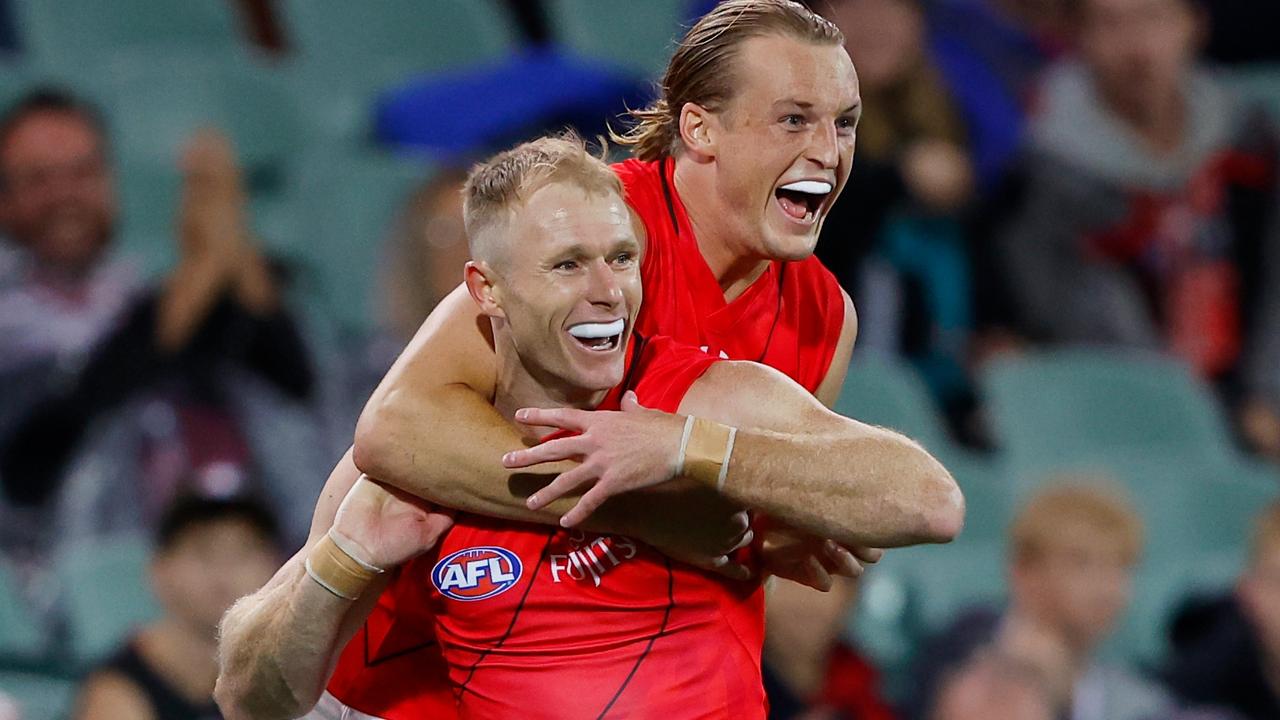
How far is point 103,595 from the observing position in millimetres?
5543

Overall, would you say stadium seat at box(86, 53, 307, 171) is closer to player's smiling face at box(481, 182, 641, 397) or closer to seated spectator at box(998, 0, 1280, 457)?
seated spectator at box(998, 0, 1280, 457)

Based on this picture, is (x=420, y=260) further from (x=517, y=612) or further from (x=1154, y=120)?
(x=517, y=612)

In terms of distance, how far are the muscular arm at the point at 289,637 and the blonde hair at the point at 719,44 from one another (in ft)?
2.83

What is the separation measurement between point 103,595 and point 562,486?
2.83 metres

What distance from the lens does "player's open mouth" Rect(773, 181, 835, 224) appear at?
135 inches

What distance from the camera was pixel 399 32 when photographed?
7.57m

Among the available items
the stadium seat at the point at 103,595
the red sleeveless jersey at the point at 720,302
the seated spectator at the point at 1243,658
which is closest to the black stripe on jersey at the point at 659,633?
the red sleeveless jersey at the point at 720,302

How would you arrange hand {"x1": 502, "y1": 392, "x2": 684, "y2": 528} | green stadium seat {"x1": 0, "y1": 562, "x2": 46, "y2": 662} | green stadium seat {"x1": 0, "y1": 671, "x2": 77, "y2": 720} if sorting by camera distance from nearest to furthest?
hand {"x1": 502, "y1": 392, "x2": 684, "y2": 528}, green stadium seat {"x1": 0, "y1": 671, "x2": 77, "y2": 720}, green stadium seat {"x1": 0, "y1": 562, "x2": 46, "y2": 662}

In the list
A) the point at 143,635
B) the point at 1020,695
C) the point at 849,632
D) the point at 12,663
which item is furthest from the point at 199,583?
the point at 1020,695

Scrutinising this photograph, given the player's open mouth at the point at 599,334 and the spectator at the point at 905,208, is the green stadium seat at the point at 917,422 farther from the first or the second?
the player's open mouth at the point at 599,334

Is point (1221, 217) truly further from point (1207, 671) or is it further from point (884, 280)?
point (1207, 671)

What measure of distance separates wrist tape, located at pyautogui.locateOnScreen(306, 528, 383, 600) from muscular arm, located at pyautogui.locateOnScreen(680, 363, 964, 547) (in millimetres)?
628

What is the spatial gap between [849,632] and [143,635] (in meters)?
2.04

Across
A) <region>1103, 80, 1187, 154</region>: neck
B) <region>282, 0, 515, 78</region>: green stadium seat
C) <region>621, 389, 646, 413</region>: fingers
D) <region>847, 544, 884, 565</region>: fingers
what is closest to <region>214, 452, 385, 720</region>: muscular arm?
<region>621, 389, 646, 413</region>: fingers
